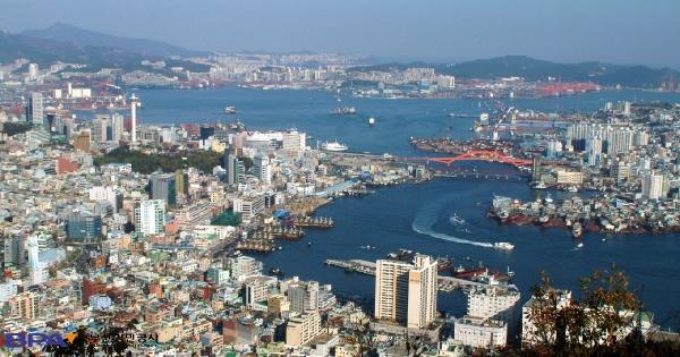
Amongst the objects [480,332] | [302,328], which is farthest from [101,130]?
[480,332]

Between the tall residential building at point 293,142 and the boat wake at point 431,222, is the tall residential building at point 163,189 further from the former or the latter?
the tall residential building at point 293,142

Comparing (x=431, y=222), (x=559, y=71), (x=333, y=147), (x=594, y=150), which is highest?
(x=559, y=71)

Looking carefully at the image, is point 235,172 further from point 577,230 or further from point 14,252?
point 577,230

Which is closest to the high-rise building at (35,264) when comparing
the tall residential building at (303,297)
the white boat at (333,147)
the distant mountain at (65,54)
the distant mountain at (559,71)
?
the tall residential building at (303,297)

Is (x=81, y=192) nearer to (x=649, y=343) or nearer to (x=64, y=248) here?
(x=64, y=248)

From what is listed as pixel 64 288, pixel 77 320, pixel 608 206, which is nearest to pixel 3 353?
pixel 77 320
